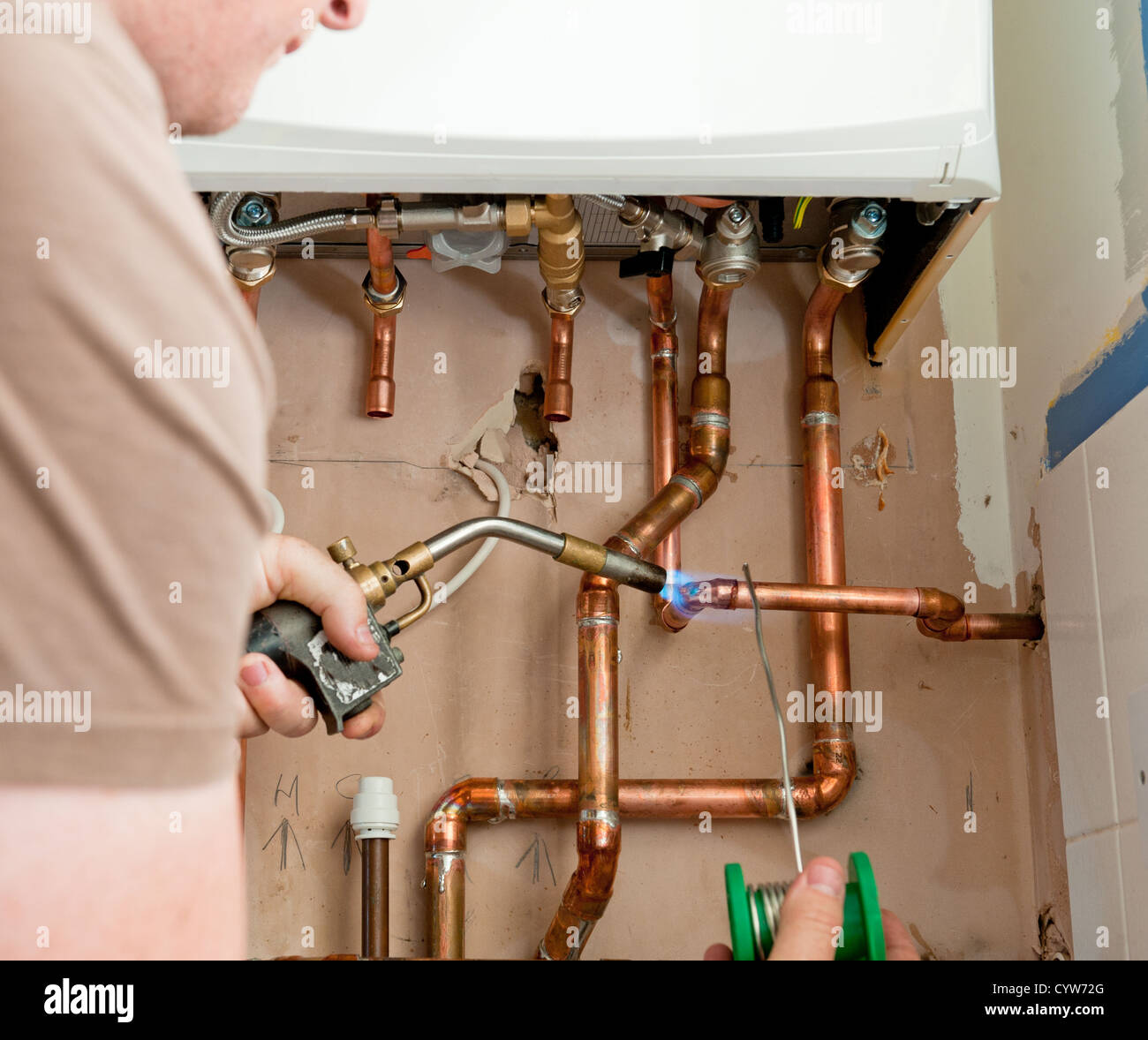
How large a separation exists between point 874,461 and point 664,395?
0.98 feet

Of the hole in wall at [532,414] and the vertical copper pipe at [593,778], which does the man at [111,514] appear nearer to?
the vertical copper pipe at [593,778]

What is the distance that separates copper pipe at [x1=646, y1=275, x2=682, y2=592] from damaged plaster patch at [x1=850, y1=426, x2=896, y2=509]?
9.8 inches

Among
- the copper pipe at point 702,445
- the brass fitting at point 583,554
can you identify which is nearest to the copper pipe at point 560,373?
the copper pipe at point 702,445

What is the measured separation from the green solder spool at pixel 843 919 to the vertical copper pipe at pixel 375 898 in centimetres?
62

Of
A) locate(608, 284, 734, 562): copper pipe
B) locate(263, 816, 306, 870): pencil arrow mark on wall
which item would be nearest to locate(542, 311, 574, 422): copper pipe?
locate(608, 284, 734, 562): copper pipe

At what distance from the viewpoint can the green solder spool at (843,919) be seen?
23.5 inches

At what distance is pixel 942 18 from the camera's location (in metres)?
0.92

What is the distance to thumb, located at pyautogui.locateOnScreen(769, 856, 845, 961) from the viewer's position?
0.58 meters

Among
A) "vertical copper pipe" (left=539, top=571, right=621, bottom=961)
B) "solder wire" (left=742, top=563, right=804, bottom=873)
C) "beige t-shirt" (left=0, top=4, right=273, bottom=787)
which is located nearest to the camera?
"beige t-shirt" (left=0, top=4, right=273, bottom=787)

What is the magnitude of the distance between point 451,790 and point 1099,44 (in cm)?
110

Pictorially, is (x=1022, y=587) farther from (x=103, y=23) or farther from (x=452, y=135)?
(x=103, y=23)

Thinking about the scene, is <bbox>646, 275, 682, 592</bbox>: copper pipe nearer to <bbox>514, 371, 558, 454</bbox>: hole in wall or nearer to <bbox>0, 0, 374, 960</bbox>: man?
<bbox>514, 371, 558, 454</bbox>: hole in wall
